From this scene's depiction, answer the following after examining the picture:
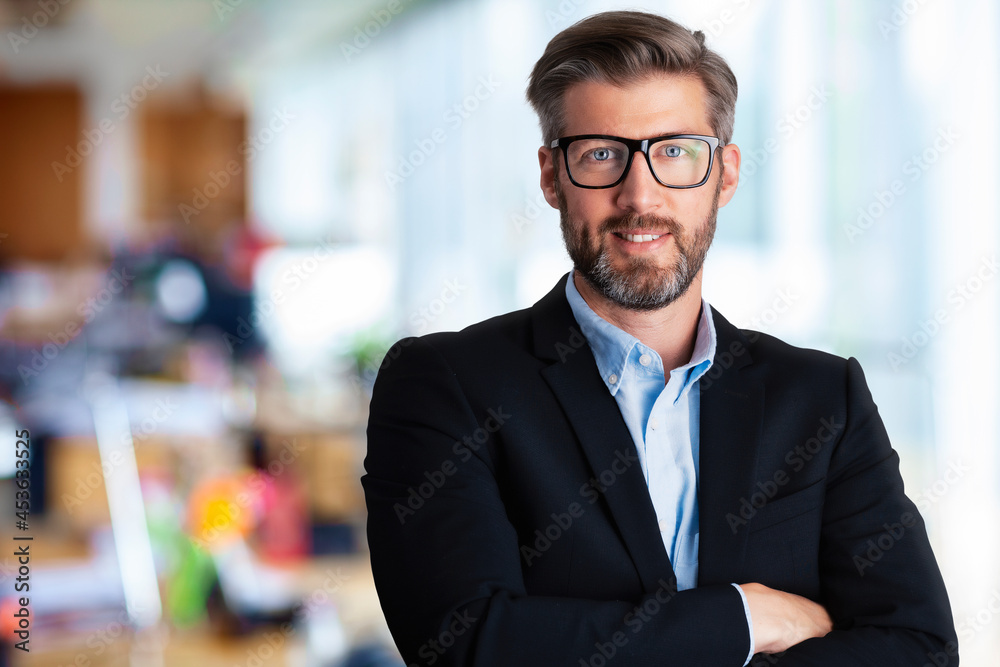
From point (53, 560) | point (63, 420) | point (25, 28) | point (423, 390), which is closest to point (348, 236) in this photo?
point (25, 28)

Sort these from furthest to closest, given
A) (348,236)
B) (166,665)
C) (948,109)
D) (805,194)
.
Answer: (348,236) → (166,665) → (805,194) → (948,109)

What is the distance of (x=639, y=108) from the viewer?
1.39 m

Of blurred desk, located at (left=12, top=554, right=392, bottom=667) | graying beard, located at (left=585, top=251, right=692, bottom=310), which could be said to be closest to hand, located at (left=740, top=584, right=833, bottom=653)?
graying beard, located at (left=585, top=251, right=692, bottom=310)

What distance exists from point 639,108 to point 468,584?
28.7 inches

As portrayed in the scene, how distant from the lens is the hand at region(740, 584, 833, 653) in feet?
4.16

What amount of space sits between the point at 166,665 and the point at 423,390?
3081 millimetres

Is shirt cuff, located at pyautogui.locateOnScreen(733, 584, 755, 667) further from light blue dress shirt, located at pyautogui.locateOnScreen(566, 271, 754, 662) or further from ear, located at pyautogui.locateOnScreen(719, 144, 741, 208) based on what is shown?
ear, located at pyautogui.locateOnScreen(719, 144, 741, 208)

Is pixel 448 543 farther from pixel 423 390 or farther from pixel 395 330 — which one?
pixel 395 330

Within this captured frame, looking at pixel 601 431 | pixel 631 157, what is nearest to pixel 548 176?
pixel 631 157

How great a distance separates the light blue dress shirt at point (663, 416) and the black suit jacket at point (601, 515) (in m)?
0.02

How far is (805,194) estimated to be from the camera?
3.62 meters

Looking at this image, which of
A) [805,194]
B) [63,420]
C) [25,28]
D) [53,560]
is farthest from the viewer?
[25,28]

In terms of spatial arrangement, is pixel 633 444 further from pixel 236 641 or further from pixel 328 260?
pixel 328 260

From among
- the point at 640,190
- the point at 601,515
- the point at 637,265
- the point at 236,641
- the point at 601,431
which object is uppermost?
the point at 640,190
